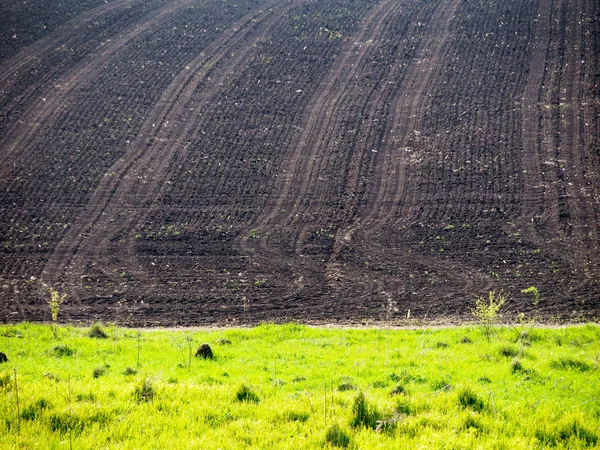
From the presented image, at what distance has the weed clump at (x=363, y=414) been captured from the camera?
→ 9406 millimetres

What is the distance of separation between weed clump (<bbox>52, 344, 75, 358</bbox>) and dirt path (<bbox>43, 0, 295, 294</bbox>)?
22.9 ft

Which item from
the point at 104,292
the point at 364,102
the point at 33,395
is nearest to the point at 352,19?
the point at 364,102

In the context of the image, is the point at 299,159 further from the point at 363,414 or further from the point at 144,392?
the point at 363,414

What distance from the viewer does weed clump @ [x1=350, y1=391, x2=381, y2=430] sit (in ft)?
30.9

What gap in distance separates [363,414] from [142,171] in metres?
23.3

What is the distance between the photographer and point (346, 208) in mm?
27812

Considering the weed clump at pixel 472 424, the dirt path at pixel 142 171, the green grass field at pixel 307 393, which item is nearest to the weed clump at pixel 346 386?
the green grass field at pixel 307 393

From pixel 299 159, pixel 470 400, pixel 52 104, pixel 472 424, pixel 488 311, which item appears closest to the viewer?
pixel 472 424

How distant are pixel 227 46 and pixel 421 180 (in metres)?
19.1

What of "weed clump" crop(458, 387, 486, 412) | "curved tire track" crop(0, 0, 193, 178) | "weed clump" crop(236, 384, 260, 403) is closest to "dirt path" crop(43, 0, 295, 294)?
"curved tire track" crop(0, 0, 193, 178)

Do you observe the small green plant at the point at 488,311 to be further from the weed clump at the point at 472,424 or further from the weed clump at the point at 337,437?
the weed clump at the point at 337,437

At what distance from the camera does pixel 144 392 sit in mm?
10500

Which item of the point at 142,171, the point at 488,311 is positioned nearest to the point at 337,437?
the point at 488,311

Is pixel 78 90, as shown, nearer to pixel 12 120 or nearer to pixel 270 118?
pixel 12 120
